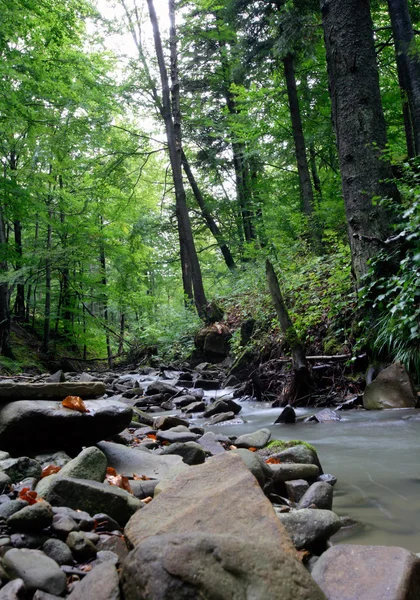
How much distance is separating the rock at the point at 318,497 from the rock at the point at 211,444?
1148mm

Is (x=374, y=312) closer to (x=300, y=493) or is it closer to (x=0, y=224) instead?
(x=300, y=493)

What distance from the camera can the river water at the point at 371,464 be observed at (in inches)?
97.3

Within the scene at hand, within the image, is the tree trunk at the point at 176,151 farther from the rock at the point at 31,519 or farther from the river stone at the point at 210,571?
the river stone at the point at 210,571

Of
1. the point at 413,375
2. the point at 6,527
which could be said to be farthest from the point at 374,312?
the point at 6,527

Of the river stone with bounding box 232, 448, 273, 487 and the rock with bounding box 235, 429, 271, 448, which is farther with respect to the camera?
the rock with bounding box 235, 429, 271, 448

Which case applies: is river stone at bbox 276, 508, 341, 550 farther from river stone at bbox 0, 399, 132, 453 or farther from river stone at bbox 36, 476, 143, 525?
river stone at bbox 0, 399, 132, 453

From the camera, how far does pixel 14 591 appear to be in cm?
154

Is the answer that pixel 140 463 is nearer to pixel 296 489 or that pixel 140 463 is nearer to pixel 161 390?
pixel 296 489

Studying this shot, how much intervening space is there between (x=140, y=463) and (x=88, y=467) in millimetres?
667

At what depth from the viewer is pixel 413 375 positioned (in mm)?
5641

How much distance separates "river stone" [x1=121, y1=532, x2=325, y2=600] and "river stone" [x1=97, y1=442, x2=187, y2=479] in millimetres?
1656

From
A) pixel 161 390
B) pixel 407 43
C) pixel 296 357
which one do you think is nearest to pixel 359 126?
pixel 296 357

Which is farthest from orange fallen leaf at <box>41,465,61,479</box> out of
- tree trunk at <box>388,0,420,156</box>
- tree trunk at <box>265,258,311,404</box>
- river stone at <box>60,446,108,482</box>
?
tree trunk at <box>388,0,420,156</box>

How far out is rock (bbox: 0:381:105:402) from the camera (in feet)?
12.1
